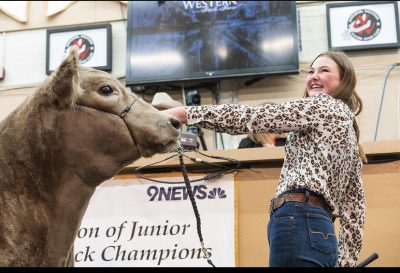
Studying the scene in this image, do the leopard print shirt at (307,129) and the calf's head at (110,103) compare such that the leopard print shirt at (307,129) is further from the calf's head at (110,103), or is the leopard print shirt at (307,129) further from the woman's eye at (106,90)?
the woman's eye at (106,90)

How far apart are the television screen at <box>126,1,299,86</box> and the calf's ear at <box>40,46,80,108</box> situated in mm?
2963

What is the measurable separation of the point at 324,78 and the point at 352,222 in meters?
0.54

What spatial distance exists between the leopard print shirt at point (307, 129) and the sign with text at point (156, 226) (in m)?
1.23

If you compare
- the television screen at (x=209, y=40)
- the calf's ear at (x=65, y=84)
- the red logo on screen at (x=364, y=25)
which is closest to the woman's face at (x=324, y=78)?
the calf's ear at (x=65, y=84)

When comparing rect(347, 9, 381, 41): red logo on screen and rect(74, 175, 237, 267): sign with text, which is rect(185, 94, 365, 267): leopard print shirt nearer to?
rect(74, 175, 237, 267): sign with text

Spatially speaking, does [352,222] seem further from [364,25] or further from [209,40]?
[364,25]

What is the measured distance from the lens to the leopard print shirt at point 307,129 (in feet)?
5.57

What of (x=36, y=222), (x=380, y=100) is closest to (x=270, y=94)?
(x=380, y=100)

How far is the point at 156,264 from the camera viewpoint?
9.63 feet

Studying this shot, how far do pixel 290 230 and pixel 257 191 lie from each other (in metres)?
1.33

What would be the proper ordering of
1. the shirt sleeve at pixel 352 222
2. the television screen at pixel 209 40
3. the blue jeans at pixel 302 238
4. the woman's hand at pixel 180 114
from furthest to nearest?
the television screen at pixel 209 40
the shirt sleeve at pixel 352 222
the woman's hand at pixel 180 114
the blue jeans at pixel 302 238

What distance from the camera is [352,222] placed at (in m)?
1.91

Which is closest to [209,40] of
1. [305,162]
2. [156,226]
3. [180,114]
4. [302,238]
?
[156,226]

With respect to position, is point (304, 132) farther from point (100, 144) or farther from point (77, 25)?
point (77, 25)
